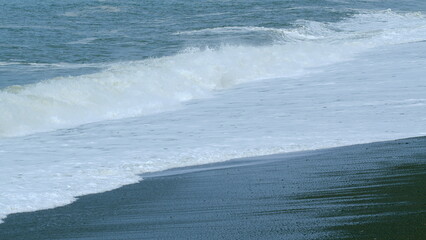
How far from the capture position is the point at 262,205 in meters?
6.03

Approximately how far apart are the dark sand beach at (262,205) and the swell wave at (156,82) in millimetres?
4815

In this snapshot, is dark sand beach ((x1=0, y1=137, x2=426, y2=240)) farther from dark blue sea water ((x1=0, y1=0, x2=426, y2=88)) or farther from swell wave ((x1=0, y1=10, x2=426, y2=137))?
dark blue sea water ((x1=0, y1=0, x2=426, y2=88))

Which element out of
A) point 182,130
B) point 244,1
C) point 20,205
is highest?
point 20,205

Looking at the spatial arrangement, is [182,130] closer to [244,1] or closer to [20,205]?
[20,205]

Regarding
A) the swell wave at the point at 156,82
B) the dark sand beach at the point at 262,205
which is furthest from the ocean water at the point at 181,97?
the dark sand beach at the point at 262,205

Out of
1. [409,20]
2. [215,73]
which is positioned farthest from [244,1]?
[215,73]

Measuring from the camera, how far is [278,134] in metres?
9.59

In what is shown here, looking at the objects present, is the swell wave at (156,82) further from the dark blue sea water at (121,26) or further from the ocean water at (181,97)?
the dark blue sea water at (121,26)

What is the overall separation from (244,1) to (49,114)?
3178 cm

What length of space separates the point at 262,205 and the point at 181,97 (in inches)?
336

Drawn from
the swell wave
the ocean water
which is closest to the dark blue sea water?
the ocean water

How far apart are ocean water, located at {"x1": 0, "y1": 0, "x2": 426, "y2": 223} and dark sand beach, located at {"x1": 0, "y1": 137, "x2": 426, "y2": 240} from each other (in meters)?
0.51

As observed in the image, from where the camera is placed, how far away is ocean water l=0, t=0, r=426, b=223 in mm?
8477

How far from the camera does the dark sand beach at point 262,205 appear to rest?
17.2 feet
